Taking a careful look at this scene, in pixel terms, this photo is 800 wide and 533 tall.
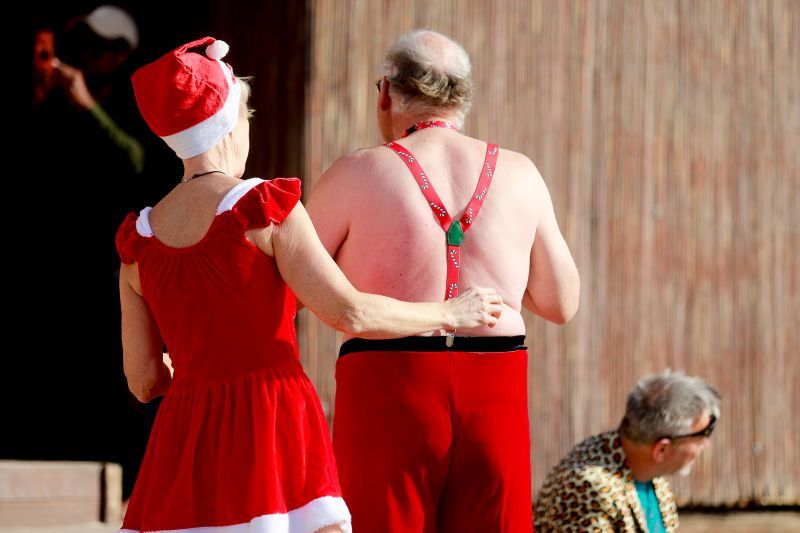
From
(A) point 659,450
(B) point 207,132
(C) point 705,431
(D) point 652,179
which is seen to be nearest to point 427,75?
(B) point 207,132

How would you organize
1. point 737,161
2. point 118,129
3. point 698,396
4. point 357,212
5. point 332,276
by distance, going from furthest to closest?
point 118,129
point 737,161
point 698,396
point 357,212
point 332,276

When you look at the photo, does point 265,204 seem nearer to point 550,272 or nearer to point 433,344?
point 433,344

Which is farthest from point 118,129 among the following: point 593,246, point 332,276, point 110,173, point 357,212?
point 332,276

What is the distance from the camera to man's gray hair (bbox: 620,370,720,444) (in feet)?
13.4

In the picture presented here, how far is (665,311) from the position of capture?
4949mm

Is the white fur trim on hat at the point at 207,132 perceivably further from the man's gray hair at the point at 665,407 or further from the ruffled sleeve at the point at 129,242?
the man's gray hair at the point at 665,407

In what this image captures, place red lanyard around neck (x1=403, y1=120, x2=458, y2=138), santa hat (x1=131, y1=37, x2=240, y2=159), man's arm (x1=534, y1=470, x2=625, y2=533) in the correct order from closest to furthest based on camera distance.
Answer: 1. santa hat (x1=131, y1=37, x2=240, y2=159)
2. red lanyard around neck (x1=403, y1=120, x2=458, y2=138)
3. man's arm (x1=534, y1=470, x2=625, y2=533)

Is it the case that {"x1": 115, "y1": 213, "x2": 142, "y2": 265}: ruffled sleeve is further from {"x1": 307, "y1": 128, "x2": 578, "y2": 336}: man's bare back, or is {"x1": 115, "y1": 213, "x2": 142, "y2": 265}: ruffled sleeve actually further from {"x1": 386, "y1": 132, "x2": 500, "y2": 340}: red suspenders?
{"x1": 386, "y1": 132, "x2": 500, "y2": 340}: red suspenders

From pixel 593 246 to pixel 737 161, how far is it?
782 millimetres

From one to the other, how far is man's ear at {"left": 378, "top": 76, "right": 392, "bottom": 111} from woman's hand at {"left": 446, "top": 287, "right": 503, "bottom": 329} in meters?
→ 0.61

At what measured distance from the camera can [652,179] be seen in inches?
195

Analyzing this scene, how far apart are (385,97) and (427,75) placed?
140mm

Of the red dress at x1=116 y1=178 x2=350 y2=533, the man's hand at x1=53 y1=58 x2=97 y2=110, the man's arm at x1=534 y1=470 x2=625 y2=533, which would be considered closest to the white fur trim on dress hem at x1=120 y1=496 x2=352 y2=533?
the red dress at x1=116 y1=178 x2=350 y2=533

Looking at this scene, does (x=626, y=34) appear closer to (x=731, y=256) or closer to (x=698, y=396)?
(x=731, y=256)
